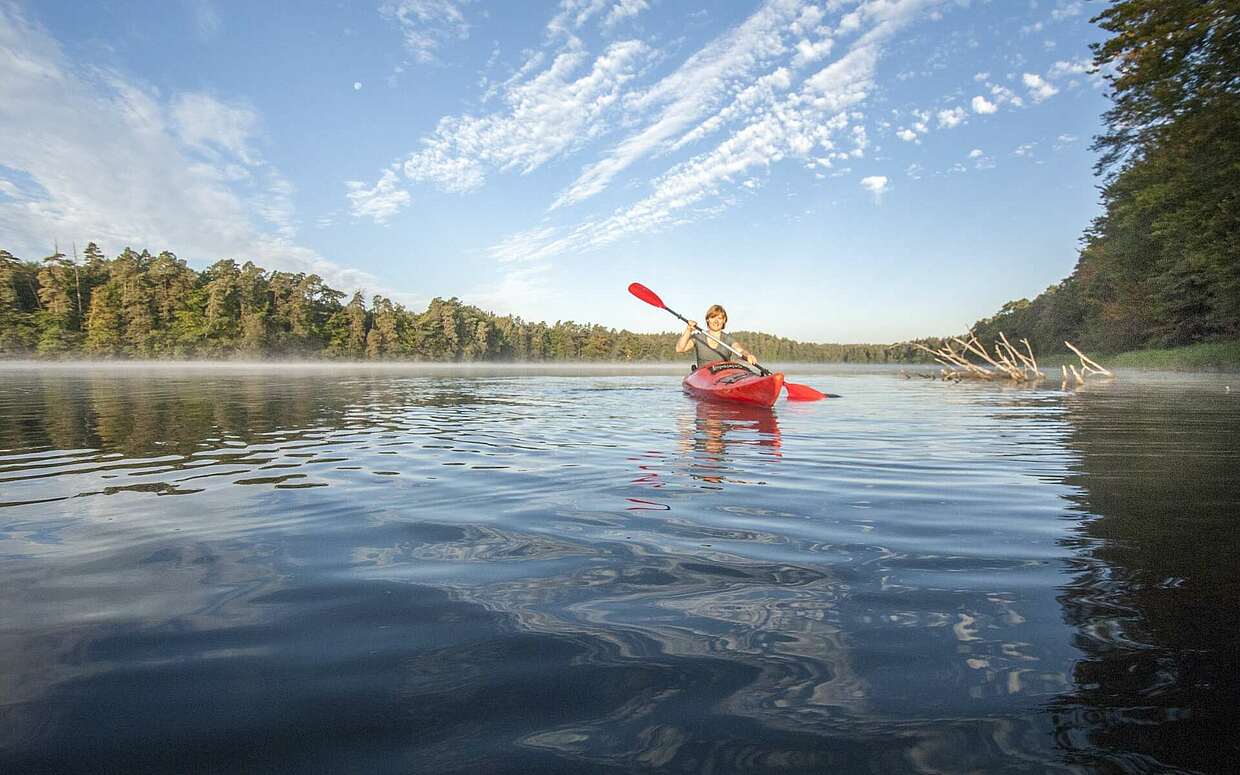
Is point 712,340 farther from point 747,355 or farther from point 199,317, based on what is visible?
point 199,317

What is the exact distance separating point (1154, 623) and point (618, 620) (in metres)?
1.78

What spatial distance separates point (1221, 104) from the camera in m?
15.1

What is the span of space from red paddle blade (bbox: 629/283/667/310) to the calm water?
30.3ft

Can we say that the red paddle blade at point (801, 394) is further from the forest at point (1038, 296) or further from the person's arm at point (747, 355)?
the forest at point (1038, 296)

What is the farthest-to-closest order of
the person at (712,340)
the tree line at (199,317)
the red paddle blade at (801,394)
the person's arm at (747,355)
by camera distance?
the tree line at (199,317) → the red paddle blade at (801,394) → the person at (712,340) → the person's arm at (747,355)

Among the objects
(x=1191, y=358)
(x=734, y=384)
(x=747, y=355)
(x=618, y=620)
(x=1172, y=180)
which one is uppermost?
(x=1172, y=180)

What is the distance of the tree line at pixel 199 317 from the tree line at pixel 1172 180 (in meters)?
94.0

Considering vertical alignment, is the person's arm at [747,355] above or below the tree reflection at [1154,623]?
above

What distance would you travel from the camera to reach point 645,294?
14.0 meters

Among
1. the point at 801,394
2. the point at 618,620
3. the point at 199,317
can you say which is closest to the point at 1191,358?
the point at 801,394

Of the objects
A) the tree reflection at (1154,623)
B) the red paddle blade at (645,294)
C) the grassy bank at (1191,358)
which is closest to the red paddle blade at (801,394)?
the red paddle blade at (645,294)

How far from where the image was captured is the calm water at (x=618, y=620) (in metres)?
1.38

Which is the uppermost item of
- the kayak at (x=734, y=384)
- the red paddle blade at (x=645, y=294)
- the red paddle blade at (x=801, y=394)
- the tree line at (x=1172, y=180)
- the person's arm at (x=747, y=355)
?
the tree line at (x=1172, y=180)

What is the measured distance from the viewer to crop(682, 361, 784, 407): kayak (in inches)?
424
